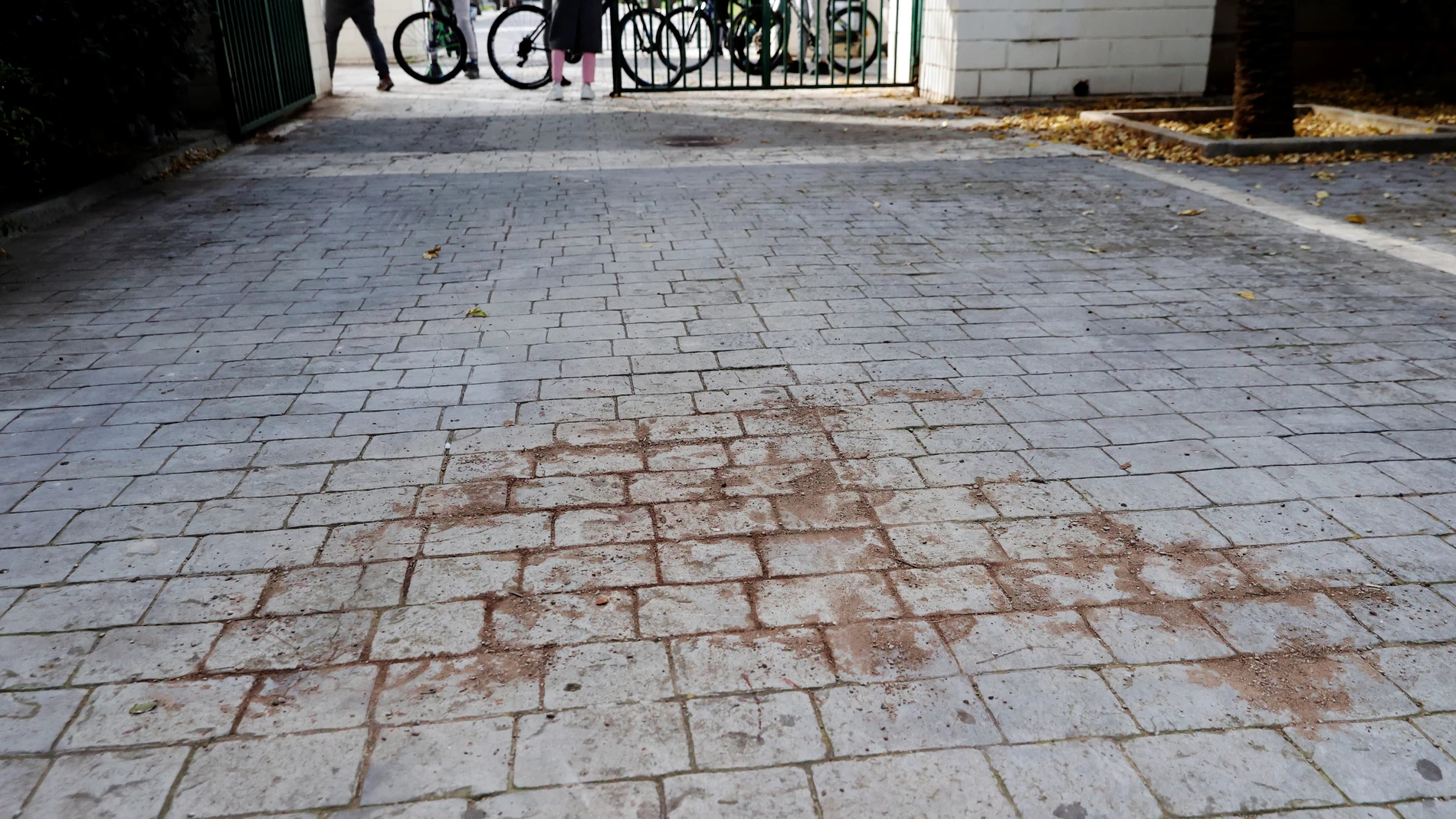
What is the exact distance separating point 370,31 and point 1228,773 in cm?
1530

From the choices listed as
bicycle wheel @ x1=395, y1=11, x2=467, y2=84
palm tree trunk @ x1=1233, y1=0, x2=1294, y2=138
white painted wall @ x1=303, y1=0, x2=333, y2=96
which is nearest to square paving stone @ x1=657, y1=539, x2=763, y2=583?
palm tree trunk @ x1=1233, y1=0, x2=1294, y2=138

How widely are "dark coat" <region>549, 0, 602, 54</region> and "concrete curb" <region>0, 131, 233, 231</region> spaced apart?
445cm

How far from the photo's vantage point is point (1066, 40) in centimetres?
1303

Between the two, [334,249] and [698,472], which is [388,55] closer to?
[334,249]

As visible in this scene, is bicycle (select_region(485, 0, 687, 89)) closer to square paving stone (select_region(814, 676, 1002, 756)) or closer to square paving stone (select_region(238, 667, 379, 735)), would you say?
square paving stone (select_region(238, 667, 379, 735))

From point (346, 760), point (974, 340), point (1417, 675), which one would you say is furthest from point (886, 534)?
point (974, 340)

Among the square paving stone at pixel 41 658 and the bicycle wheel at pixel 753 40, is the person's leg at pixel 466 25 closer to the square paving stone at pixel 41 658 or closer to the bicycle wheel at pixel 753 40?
the bicycle wheel at pixel 753 40

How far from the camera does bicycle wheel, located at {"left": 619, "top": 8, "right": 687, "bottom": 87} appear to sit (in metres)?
14.8

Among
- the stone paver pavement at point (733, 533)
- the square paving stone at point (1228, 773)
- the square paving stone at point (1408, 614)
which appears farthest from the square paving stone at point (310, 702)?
the square paving stone at point (1408, 614)

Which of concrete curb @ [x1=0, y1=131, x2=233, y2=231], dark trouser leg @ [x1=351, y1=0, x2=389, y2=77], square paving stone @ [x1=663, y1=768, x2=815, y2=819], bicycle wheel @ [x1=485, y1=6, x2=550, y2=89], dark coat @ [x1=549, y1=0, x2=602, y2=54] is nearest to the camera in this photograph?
square paving stone @ [x1=663, y1=768, x2=815, y2=819]

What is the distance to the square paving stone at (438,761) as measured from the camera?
2277mm

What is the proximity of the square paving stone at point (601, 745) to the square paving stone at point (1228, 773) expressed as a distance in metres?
1.01

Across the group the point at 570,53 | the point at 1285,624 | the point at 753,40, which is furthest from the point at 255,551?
the point at 753,40

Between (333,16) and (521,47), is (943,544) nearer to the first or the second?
(333,16)
